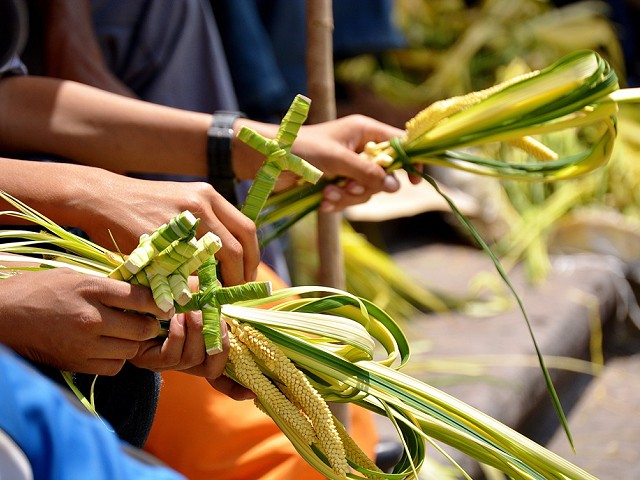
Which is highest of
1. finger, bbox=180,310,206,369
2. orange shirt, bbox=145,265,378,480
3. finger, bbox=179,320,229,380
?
finger, bbox=180,310,206,369

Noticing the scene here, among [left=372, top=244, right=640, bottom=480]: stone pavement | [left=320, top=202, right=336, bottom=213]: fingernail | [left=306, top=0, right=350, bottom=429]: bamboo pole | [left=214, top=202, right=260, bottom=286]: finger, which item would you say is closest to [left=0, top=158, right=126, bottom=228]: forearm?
[left=214, top=202, right=260, bottom=286]: finger

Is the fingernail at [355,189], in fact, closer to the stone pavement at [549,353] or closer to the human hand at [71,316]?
the human hand at [71,316]

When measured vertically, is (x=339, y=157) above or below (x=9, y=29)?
below

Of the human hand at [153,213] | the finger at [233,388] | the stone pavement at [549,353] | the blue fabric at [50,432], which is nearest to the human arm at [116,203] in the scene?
the human hand at [153,213]

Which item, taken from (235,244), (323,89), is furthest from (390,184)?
(235,244)

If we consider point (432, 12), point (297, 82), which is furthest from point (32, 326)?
point (432, 12)

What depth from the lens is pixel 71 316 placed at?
0.79 metres

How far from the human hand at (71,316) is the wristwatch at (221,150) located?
440 millimetres

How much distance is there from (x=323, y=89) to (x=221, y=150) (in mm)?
228

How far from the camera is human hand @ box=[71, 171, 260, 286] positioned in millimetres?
948

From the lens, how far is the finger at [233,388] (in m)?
0.95

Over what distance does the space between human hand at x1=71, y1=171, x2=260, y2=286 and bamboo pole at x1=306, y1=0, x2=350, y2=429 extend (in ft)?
1.35

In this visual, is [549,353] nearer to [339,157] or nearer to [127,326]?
[339,157]

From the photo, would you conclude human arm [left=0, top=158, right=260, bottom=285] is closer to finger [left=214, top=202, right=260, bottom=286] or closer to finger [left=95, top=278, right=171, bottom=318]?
finger [left=214, top=202, right=260, bottom=286]
